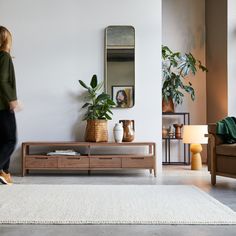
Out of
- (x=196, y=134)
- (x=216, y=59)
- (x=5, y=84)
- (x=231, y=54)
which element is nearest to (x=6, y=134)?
(x=5, y=84)

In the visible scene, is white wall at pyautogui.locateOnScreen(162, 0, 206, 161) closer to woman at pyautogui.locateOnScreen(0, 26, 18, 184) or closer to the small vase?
the small vase

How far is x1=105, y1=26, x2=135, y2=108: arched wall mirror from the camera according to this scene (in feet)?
16.1

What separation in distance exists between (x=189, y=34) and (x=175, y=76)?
37.2 inches

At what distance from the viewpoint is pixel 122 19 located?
495 centimetres

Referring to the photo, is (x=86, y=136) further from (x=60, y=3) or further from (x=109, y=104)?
(x=60, y=3)

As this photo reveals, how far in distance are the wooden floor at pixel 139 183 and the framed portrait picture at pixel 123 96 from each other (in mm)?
872

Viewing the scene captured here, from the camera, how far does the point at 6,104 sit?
3.35m

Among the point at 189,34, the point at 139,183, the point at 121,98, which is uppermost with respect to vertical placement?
the point at 189,34

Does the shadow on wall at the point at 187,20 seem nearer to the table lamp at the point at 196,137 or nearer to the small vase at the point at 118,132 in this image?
the table lamp at the point at 196,137

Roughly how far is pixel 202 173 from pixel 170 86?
1425 millimetres

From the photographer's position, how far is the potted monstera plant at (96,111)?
464cm

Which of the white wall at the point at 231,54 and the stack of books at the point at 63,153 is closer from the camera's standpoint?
the stack of books at the point at 63,153

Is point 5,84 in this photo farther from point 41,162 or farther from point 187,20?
point 187,20

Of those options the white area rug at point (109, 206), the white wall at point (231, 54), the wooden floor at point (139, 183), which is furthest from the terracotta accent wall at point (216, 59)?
the white area rug at point (109, 206)
